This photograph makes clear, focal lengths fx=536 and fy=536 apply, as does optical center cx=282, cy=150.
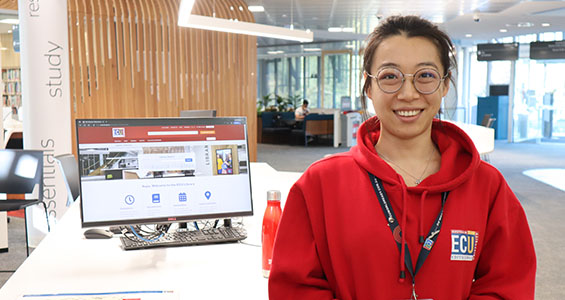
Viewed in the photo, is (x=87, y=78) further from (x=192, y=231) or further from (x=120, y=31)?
(x=192, y=231)

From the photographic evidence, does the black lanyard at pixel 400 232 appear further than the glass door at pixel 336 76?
No

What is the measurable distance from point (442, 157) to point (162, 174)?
1.26 m

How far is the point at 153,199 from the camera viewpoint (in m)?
2.21

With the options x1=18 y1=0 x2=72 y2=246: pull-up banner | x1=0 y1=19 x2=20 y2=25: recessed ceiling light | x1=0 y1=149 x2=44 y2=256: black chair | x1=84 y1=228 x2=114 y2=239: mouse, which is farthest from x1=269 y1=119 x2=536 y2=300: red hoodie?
x1=0 y1=19 x2=20 y2=25: recessed ceiling light

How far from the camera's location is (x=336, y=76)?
1928cm

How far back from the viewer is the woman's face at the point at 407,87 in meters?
1.29

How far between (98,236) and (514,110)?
16.4 meters

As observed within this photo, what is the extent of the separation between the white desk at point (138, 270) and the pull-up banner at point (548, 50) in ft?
46.1

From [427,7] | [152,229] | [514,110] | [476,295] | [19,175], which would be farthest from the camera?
[514,110]

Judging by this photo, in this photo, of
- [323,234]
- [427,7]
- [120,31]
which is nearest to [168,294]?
[323,234]

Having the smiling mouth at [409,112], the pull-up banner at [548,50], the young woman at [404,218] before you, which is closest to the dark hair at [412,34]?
the young woman at [404,218]

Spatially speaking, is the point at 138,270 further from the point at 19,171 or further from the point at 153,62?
the point at 153,62

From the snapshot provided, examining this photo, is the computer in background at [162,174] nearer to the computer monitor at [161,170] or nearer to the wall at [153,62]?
the computer monitor at [161,170]

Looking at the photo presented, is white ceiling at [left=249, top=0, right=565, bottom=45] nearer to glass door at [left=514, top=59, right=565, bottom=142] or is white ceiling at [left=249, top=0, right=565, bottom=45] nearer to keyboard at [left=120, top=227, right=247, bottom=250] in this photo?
glass door at [left=514, top=59, right=565, bottom=142]
